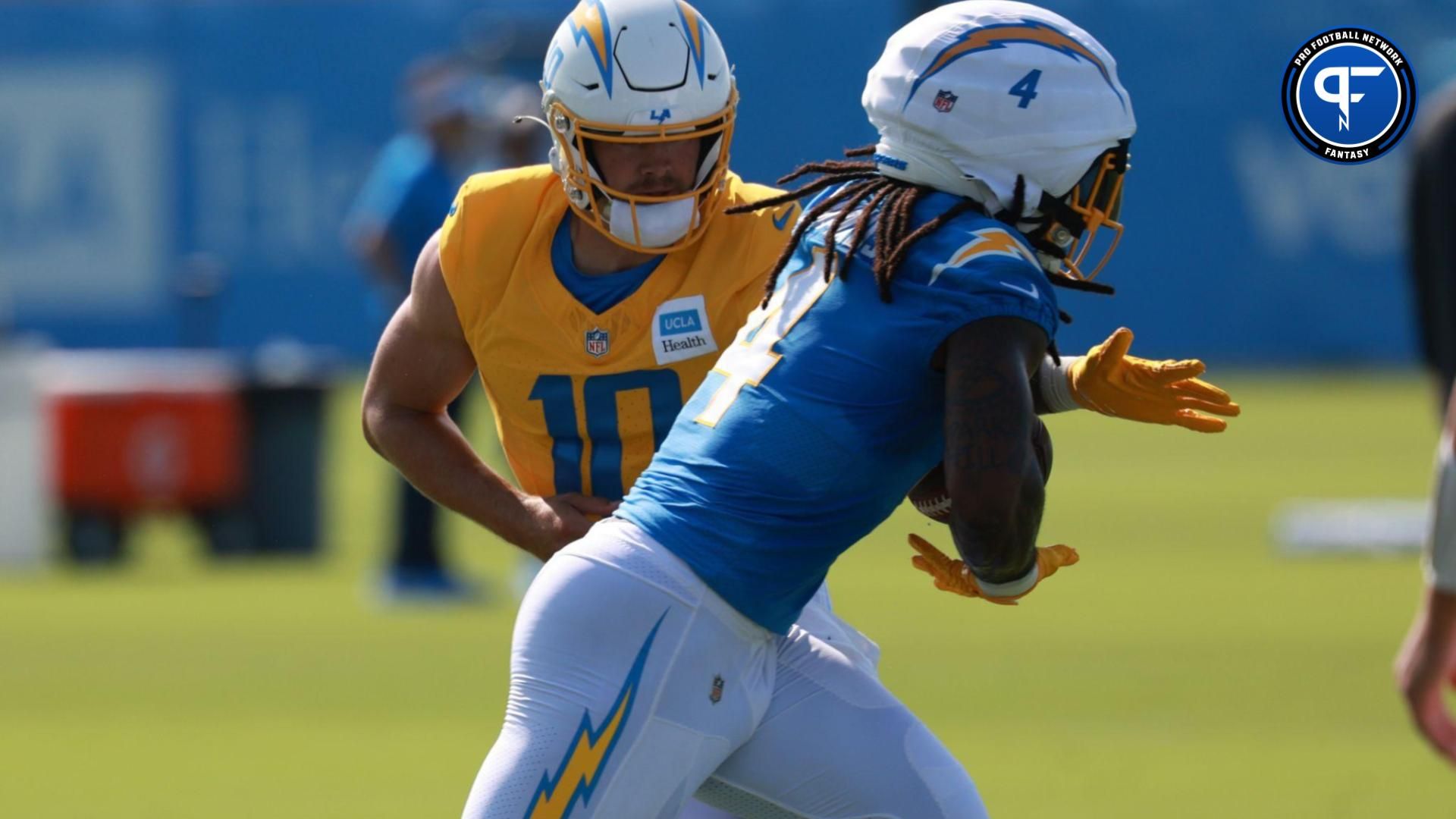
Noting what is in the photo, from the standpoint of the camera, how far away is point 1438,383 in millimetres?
5402

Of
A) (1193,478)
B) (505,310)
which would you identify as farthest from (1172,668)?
(1193,478)

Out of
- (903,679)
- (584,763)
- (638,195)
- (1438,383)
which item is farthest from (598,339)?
(903,679)

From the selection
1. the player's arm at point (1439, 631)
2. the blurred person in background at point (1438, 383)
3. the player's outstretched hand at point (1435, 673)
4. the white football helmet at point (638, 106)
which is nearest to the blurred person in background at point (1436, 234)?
the blurred person in background at point (1438, 383)

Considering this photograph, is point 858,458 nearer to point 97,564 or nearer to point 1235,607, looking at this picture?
point 1235,607

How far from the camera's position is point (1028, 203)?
3.82 m

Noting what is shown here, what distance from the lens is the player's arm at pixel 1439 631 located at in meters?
4.26

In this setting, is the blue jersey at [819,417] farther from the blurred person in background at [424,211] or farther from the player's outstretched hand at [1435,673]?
the blurred person in background at [424,211]

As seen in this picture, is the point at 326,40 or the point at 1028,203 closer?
the point at 1028,203

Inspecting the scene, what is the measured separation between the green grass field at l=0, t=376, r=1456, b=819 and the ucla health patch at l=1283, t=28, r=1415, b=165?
1.96 meters

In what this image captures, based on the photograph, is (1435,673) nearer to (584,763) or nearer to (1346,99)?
(584,763)

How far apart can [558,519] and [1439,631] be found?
1.56 meters

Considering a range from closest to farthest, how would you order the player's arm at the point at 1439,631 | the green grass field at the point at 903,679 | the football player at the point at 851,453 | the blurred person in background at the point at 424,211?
1. the football player at the point at 851,453
2. the player's arm at the point at 1439,631
3. the green grass field at the point at 903,679
4. the blurred person in background at the point at 424,211

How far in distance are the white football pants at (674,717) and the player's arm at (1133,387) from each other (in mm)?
587

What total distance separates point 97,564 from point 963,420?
364 inches
